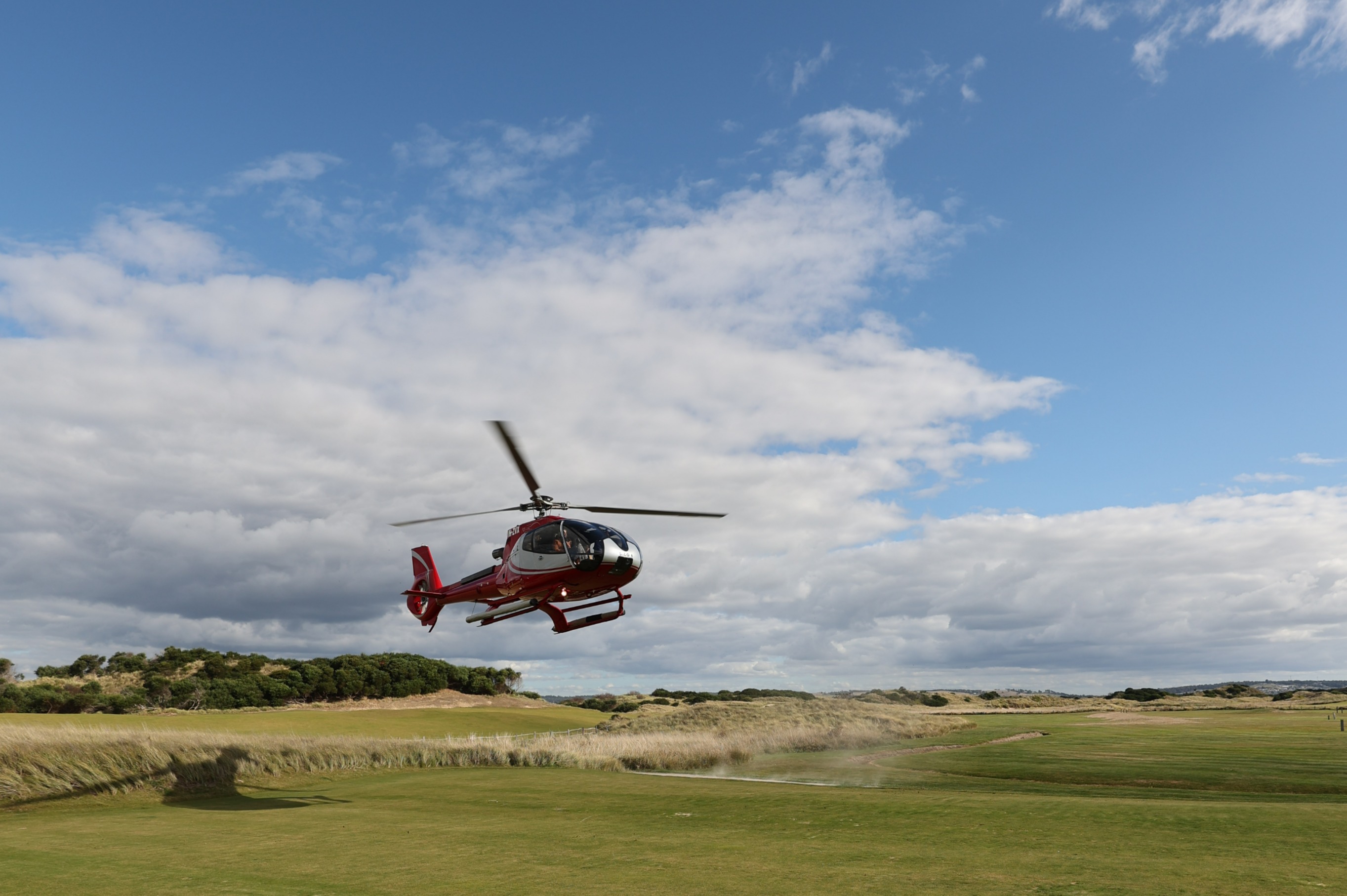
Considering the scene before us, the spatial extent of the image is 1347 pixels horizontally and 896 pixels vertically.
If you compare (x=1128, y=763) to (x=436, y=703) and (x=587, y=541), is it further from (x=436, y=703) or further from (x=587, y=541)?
(x=436, y=703)

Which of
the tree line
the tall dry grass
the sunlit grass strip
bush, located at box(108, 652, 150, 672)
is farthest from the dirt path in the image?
bush, located at box(108, 652, 150, 672)

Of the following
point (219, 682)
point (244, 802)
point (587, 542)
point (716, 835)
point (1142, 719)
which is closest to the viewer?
point (716, 835)

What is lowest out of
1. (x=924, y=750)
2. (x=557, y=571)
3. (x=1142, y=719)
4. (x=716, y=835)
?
(x=1142, y=719)

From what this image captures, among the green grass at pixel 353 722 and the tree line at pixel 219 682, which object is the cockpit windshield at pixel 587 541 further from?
the tree line at pixel 219 682

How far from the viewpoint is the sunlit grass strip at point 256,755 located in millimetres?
25109

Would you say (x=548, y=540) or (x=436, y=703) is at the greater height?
(x=548, y=540)

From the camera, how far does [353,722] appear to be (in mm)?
62156

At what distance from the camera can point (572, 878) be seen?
455 inches

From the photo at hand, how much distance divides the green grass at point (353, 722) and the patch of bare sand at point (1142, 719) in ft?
153

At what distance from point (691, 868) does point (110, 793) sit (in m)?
23.3

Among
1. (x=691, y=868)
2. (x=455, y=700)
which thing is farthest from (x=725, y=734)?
(x=455, y=700)

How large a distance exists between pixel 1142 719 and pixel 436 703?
268 feet

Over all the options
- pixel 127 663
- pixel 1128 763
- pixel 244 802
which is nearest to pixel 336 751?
pixel 244 802

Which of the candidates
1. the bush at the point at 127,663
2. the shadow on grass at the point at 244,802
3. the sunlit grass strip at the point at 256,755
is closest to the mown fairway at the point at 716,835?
the shadow on grass at the point at 244,802
